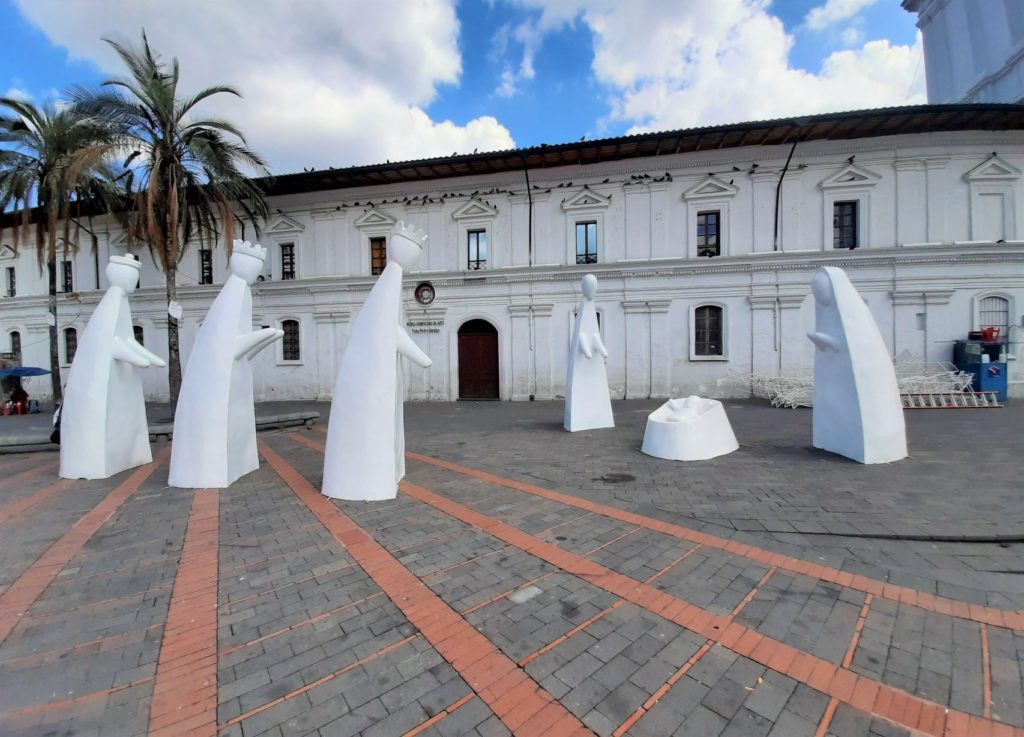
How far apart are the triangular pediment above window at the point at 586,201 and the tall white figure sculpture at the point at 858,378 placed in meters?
10.5

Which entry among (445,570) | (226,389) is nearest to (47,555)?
(226,389)

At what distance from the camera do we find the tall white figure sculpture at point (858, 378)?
6324 mm

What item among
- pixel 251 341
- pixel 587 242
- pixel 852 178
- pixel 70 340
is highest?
pixel 852 178

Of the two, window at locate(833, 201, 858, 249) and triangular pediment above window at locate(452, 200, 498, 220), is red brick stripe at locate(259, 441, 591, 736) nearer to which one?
triangular pediment above window at locate(452, 200, 498, 220)

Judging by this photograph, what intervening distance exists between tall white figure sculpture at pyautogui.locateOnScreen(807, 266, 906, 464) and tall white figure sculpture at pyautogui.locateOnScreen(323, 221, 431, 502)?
595 cm

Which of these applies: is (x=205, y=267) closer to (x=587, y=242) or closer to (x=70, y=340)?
(x=70, y=340)

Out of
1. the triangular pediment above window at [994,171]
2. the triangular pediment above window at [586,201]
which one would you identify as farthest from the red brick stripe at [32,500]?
the triangular pediment above window at [994,171]

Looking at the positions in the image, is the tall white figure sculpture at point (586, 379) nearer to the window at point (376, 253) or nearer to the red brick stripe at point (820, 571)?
the red brick stripe at point (820, 571)

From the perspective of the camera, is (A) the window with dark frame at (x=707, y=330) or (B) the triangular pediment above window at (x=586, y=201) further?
(B) the triangular pediment above window at (x=586, y=201)

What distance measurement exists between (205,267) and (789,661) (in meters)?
22.8

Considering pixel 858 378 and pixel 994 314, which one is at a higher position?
pixel 994 314

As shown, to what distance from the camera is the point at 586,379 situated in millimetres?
9688

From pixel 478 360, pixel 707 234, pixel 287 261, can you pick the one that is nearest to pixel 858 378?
pixel 707 234

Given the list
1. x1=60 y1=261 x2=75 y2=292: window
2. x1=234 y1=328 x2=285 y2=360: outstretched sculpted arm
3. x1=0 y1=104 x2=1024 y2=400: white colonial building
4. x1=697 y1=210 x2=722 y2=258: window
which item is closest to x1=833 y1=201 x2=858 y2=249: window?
x1=0 y1=104 x2=1024 y2=400: white colonial building
